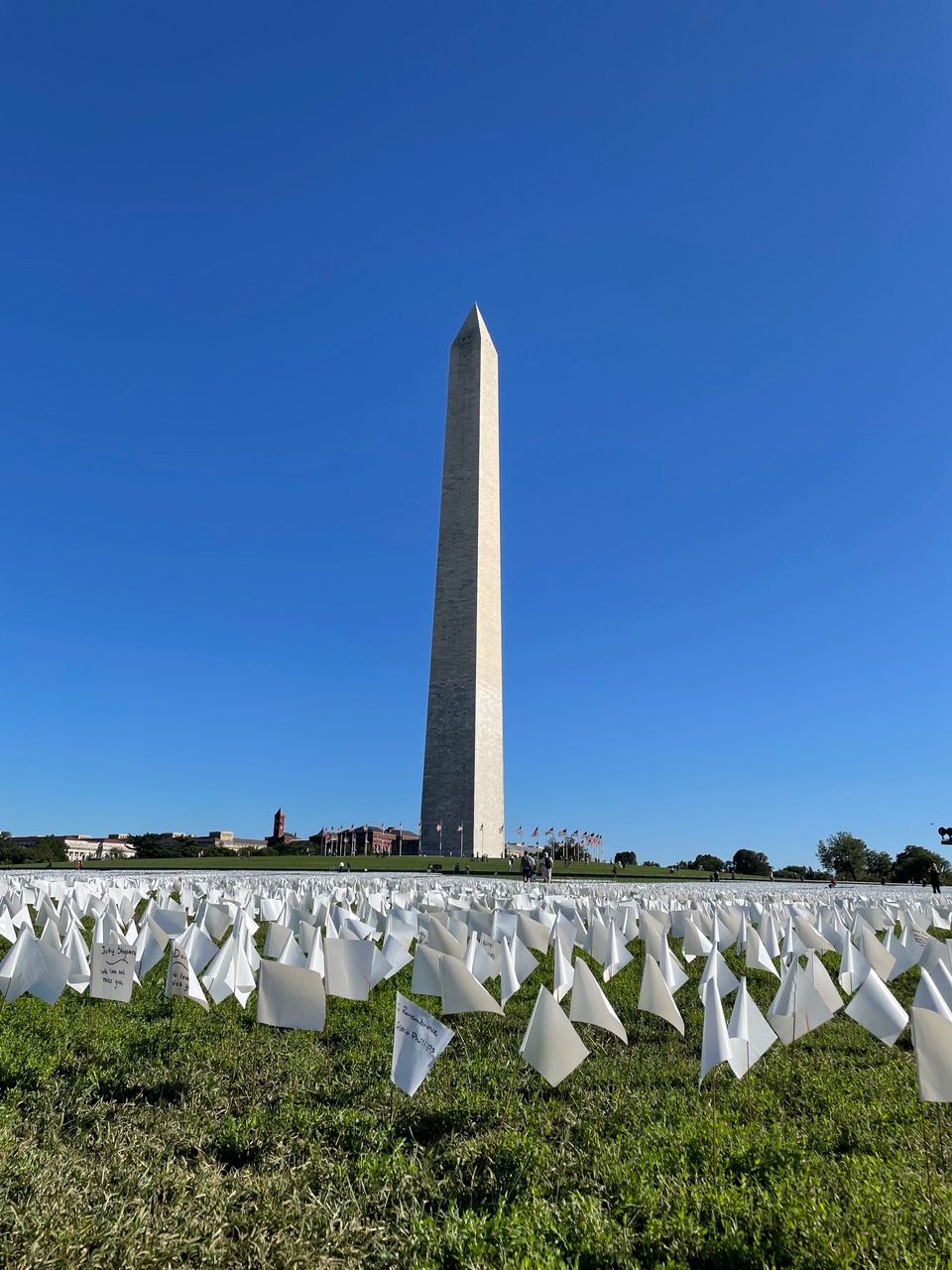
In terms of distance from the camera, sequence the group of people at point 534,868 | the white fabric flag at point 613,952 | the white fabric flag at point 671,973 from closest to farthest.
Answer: the white fabric flag at point 671,973 < the white fabric flag at point 613,952 < the group of people at point 534,868

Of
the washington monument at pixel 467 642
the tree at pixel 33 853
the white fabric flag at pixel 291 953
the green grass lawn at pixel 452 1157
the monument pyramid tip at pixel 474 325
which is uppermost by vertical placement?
the monument pyramid tip at pixel 474 325

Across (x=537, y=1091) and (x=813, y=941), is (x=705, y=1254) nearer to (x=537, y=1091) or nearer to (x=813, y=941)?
(x=537, y=1091)

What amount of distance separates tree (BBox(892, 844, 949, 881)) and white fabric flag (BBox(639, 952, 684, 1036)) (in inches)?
2451

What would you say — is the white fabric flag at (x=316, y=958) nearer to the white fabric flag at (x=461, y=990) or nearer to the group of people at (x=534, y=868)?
the white fabric flag at (x=461, y=990)

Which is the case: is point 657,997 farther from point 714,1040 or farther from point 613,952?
point 613,952

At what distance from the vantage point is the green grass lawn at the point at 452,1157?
3.46 m

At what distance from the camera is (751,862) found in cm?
7194

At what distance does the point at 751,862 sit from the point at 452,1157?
73.7m

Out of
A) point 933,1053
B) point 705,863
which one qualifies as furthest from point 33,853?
point 933,1053

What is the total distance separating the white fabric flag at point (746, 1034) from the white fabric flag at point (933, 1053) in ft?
3.56

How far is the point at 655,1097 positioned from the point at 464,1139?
1394 mm

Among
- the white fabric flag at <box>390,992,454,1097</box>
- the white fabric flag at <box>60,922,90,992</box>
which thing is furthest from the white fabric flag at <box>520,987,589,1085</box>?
the white fabric flag at <box>60,922,90,992</box>

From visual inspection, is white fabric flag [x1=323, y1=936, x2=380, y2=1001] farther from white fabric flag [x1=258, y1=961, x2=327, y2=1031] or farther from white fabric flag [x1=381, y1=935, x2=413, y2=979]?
white fabric flag [x1=258, y1=961, x2=327, y2=1031]

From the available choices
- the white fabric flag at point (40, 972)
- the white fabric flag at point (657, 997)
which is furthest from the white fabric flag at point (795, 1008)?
the white fabric flag at point (40, 972)
